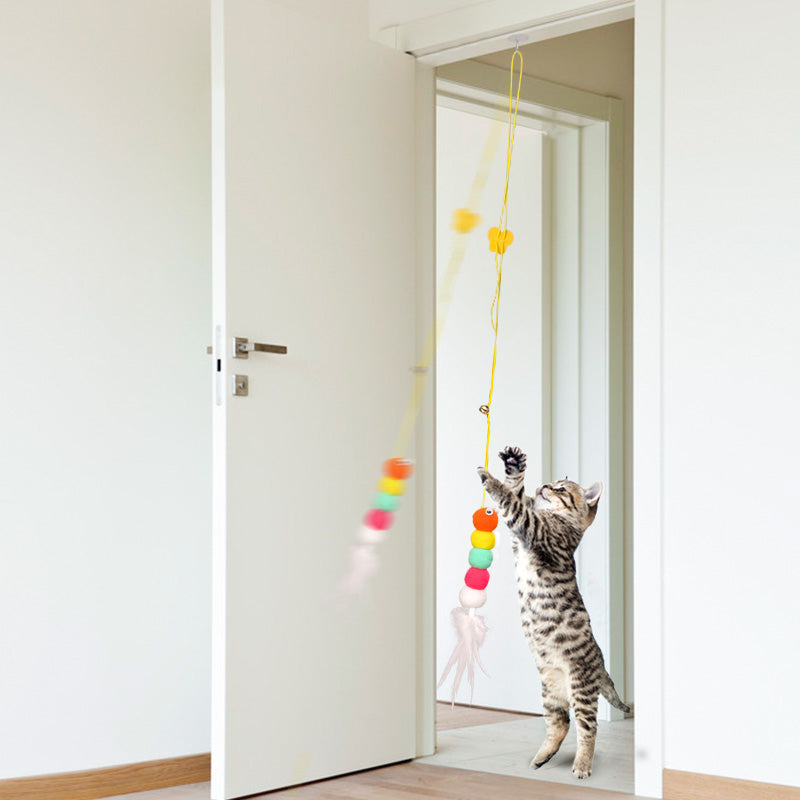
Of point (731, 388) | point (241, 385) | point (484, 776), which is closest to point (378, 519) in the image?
point (241, 385)

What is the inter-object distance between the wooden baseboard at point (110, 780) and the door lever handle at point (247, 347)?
3.32ft

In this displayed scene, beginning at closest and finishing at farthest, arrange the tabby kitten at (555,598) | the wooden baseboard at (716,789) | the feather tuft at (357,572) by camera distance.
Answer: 1. the wooden baseboard at (716,789)
2. the feather tuft at (357,572)
3. the tabby kitten at (555,598)

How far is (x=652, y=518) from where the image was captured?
8.69 ft

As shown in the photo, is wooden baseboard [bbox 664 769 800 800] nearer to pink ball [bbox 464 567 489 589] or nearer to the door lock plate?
pink ball [bbox 464 567 489 589]

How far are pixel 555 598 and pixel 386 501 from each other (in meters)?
0.56

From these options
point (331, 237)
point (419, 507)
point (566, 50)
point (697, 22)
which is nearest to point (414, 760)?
point (419, 507)

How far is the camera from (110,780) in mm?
2707

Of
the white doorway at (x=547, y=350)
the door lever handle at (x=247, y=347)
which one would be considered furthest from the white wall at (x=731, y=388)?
the white doorway at (x=547, y=350)

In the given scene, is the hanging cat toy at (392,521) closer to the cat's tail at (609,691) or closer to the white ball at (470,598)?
the white ball at (470,598)

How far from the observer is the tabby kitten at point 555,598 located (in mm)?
3111

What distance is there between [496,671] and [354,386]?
5.06ft

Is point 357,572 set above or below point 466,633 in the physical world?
above

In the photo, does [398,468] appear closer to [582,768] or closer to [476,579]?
[476,579]

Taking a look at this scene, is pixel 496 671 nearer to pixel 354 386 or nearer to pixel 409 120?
pixel 354 386
